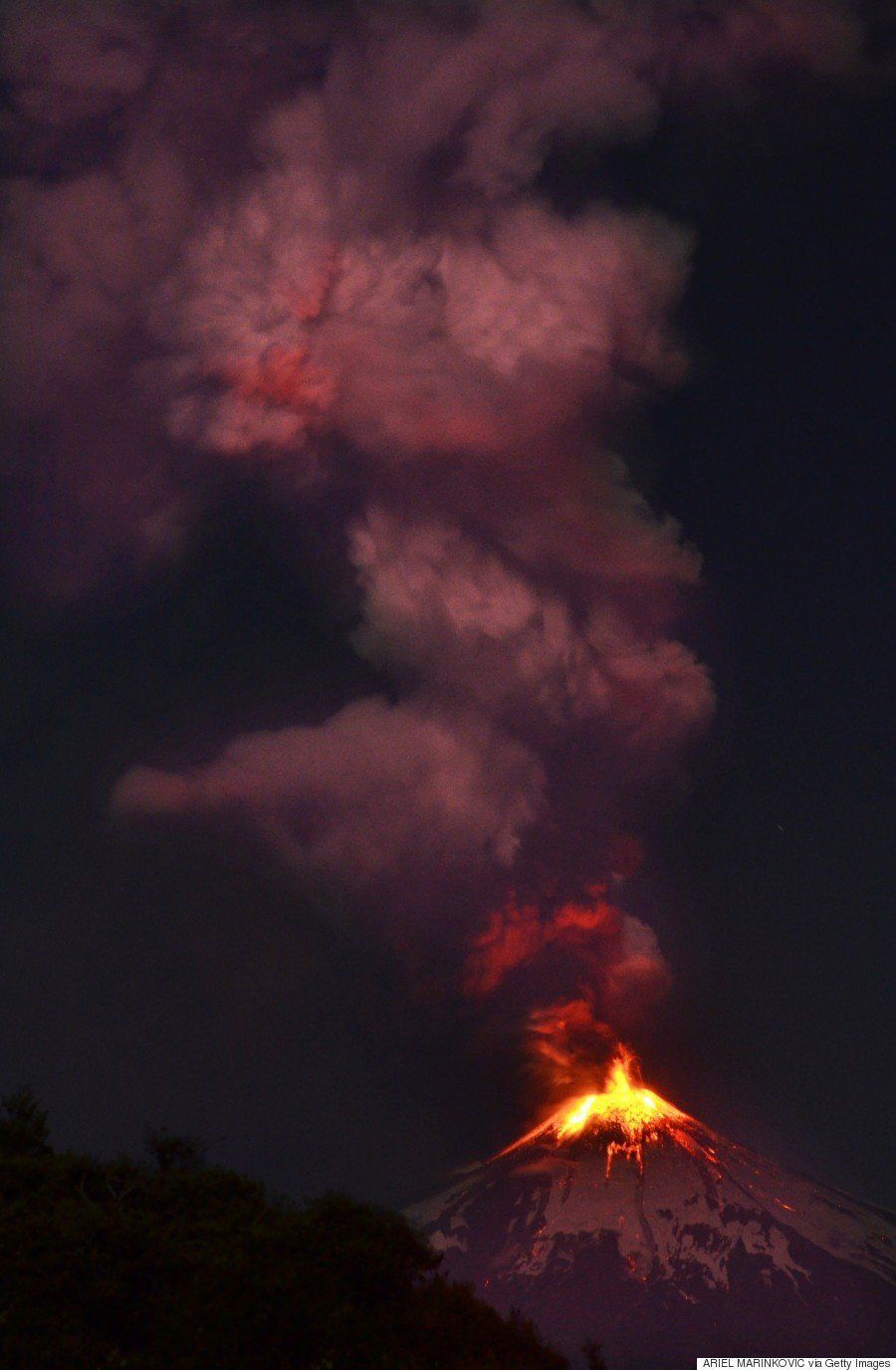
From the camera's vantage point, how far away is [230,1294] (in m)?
29.7

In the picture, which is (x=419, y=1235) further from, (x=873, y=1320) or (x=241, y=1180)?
(x=873, y=1320)

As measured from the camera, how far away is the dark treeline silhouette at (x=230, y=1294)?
28.8 meters

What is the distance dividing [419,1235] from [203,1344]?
9.28m

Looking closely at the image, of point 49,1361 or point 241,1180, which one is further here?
point 241,1180

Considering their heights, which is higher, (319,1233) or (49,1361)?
(319,1233)

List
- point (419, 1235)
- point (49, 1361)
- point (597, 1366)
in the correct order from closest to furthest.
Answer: point (49, 1361)
point (597, 1366)
point (419, 1235)

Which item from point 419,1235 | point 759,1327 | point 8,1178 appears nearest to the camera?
point 419,1235

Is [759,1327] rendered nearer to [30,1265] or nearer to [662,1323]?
[662,1323]

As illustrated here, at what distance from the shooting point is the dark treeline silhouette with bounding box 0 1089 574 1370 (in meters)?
28.8

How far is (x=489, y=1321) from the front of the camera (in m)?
33.4

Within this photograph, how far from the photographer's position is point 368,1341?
29891 millimetres

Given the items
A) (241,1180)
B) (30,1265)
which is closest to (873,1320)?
(241,1180)

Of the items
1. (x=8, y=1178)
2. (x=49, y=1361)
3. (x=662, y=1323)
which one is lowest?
(x=49, y=1361)

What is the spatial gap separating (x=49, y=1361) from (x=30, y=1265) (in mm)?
3721
